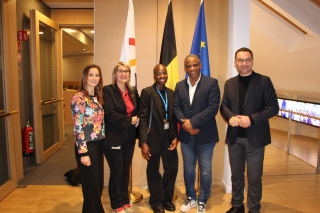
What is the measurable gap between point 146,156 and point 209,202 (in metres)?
1.07

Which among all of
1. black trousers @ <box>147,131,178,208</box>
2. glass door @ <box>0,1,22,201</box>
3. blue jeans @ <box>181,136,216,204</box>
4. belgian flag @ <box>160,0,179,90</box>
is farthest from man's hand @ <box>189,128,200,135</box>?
glass door @ <box>0,1,22,201</box>

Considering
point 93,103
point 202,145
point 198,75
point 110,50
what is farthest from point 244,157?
point 110,50

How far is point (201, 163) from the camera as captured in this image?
8.56 feet

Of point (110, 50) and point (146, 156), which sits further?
point (110, 50)

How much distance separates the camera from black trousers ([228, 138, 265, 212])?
7.84 ft

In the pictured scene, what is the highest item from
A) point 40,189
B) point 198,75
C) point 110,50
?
point 110,50

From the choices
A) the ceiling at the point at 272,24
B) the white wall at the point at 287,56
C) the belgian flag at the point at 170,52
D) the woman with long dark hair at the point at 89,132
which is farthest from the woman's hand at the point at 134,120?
the white wall at the point at 287,56

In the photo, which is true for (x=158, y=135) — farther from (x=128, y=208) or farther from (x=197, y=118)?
(x=128, y=208)

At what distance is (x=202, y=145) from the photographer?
2.55 m

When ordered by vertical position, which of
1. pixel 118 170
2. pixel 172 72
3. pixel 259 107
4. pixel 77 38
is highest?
pixel 77 38

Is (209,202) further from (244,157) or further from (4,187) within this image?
(4,187)

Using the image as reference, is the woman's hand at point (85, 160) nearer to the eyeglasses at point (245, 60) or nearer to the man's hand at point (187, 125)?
the man's hand at point (187, 125)

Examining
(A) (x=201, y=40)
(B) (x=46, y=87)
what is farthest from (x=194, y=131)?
(B) (x=46, y=87)

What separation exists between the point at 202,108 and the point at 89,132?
1171 millimetres
